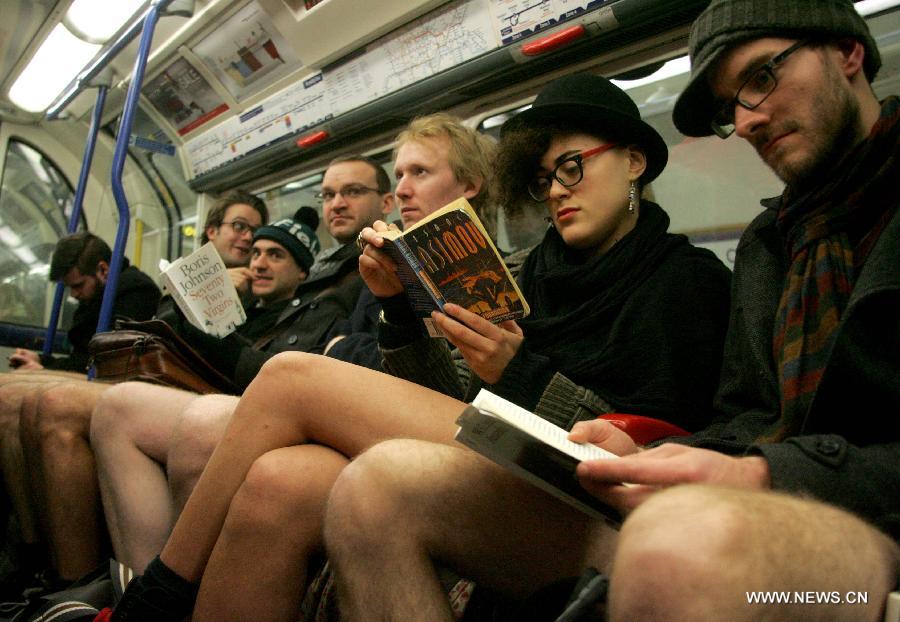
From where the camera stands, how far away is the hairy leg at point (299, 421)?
1.24 m

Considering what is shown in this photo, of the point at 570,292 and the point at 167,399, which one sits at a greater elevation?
the point at 167,399

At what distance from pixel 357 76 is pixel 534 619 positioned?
313 centimetres

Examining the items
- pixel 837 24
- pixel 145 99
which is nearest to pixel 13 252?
pixel 145 99

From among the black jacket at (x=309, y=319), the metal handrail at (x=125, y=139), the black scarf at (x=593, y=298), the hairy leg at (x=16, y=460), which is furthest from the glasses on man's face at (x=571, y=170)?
the metal handrail at (x=125, y=139)

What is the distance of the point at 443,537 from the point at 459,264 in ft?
1.95

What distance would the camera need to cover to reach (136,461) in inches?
70.5

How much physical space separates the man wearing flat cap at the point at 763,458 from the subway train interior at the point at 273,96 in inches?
33.5

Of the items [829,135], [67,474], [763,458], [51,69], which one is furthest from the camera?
[51,69]

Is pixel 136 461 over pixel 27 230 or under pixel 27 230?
under

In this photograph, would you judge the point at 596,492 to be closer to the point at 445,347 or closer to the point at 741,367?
the point at 741,367

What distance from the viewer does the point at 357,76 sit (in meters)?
3.34

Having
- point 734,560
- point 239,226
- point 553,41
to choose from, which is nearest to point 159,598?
point 734,560

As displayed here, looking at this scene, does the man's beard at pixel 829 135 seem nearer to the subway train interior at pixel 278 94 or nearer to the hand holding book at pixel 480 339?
the hand holding book at pixel 480 339

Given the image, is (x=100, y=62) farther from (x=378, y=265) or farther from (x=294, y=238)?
(x=378, y=265)
